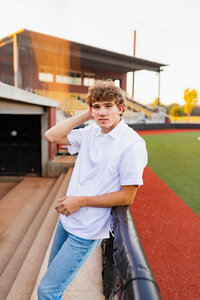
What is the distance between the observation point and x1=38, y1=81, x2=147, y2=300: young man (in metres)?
1.48

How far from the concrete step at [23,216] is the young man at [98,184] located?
3156 mm

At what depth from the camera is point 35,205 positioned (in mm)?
7250

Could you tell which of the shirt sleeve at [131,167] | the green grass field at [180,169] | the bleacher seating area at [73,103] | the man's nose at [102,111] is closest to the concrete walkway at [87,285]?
the shirt sleeve at [131,167]

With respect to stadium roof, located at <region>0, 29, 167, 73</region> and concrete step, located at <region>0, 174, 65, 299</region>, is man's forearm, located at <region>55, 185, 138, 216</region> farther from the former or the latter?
stadium roof, located at <region>0, 29, 167, 73</region>

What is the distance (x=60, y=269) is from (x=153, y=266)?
2338 millimetres

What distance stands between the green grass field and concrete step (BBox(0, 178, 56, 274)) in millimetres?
Answer: 4155

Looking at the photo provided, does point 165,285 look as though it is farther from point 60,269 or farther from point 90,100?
point 90,100

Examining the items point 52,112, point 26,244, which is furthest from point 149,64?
point 26,244

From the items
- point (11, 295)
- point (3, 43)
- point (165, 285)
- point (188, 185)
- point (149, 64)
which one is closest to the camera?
point (11, 295)

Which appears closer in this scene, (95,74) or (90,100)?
(90,100)

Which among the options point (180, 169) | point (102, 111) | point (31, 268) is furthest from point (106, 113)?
point (180, 169)

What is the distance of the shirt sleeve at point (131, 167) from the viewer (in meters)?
1.41

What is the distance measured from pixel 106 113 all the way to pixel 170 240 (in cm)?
334

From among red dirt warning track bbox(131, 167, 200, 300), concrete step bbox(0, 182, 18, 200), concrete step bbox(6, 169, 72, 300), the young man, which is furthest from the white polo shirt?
concrete step bbox(0, 182, 18, 200)
